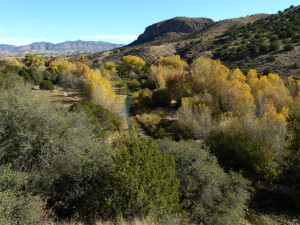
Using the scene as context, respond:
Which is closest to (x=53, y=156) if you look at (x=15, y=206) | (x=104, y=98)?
(x=15, y=206)

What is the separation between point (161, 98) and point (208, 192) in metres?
22.9

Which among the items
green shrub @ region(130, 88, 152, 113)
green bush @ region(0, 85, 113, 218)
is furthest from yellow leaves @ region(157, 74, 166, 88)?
green bush @ region(0, 85, 113, 218)

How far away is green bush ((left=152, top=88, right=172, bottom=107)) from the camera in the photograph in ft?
103

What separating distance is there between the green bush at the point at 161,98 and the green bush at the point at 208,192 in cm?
2077

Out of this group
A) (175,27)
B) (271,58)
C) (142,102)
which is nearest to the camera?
(142,102)

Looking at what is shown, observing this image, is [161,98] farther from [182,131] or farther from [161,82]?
[182,131]

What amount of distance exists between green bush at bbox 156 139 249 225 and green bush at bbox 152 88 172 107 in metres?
20.8

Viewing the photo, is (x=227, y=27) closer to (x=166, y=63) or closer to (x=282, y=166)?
(x=166, y=63)

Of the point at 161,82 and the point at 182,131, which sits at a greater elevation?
the point at 161,82

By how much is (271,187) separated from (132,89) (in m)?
39.4

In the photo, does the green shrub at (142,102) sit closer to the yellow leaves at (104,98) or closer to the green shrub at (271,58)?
the yellow leaves at (104,98)

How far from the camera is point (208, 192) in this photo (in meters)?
9.67

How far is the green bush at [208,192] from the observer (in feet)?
30.7

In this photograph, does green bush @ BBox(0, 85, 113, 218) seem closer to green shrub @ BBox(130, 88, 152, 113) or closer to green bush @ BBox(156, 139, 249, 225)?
green bush @ BBox(156, 139, 249, 225)
